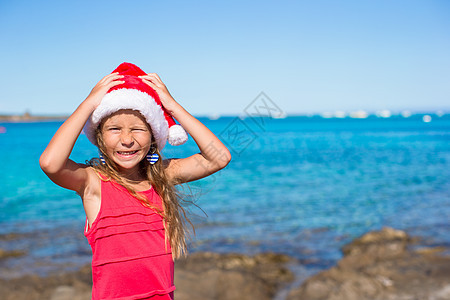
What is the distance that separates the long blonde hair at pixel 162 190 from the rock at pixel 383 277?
3.28m

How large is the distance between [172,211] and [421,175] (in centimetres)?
1646

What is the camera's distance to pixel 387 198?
1180cm

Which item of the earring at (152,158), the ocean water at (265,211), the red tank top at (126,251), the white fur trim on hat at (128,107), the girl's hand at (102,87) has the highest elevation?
the girl's hand at (102,87)

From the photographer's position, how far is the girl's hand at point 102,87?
1.79 m

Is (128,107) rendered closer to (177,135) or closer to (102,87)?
(102,87)

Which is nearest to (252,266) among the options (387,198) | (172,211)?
(172,211)

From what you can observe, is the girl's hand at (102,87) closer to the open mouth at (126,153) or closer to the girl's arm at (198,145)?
the girl's arm at (198,145)

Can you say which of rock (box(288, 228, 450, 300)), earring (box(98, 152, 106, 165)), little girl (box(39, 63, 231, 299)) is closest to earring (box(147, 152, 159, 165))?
little girl (box(39, 63, 231, 299))

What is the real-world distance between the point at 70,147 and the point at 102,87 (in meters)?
0.32

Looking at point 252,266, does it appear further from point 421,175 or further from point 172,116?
point 421,175

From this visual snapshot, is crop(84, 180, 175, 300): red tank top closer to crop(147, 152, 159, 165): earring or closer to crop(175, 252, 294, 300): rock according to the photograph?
crop(147, 152, 159, 165): earring

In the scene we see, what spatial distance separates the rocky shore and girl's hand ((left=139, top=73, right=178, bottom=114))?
11.5 feet

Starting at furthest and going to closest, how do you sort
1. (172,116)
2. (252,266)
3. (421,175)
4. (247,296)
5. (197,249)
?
(421,175) → (197,249) → (252,266) → (247,296) → (172,116)

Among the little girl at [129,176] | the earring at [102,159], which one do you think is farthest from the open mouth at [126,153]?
the earring at [102,159]
